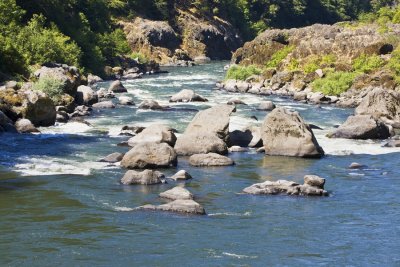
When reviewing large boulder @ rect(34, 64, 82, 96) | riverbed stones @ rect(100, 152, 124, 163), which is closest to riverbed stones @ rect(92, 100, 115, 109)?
large boulder @ rect(34, 64, 82, 96)

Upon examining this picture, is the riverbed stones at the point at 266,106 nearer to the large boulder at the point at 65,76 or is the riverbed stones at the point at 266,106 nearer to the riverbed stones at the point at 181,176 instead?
the large boulder at the point at 65,76

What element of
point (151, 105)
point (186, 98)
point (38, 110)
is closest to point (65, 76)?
point (151, 105)

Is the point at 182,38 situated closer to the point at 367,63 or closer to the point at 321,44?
the point at 321,44

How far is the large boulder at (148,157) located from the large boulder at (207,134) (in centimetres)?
344

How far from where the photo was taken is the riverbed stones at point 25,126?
47.5 metres

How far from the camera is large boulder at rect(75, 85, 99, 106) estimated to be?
62.0 metres

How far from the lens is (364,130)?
46062 mm

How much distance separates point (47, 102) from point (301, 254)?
3147 centimetres

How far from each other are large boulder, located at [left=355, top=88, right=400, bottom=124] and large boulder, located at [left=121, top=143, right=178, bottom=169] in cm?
2240

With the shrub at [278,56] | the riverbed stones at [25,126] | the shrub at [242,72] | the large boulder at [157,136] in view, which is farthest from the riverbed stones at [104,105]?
the shrub at [278,56]

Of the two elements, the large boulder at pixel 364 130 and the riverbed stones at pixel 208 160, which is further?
the large boulder at pixel 364 130

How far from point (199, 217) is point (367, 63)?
→ 51356 mm

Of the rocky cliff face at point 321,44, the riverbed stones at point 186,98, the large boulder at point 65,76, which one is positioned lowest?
the riverbed stones at point 186,98

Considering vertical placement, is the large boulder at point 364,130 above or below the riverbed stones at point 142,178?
above
